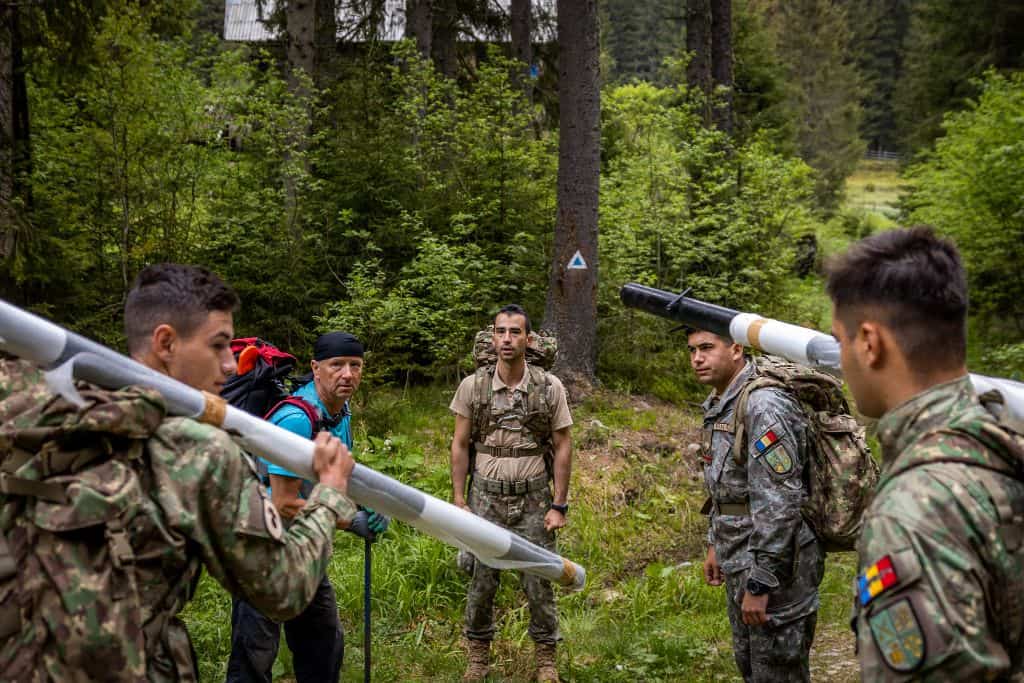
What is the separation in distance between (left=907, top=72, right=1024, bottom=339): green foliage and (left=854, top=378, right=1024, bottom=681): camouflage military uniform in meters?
15.5

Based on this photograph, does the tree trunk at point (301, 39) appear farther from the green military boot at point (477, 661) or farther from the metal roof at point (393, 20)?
the green military boot at point (477, 661)

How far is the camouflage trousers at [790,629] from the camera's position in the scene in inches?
170

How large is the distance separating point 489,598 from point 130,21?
8732mm

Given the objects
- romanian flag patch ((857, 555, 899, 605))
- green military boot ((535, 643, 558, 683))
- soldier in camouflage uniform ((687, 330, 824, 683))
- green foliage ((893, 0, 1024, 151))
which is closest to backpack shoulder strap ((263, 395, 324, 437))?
soldier in camouflage uniform ((687, 330, 824, 683))

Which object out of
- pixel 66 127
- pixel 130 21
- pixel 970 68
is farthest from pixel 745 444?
pixel 970 68

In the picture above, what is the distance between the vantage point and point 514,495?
20.1 feet

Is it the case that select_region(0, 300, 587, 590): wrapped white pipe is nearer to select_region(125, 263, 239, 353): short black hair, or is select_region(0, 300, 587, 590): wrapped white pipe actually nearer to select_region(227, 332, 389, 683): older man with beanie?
select_region(125, 263, 239, 353): short black hair

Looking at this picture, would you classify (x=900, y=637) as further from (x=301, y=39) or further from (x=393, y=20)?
(x=393, y=20)

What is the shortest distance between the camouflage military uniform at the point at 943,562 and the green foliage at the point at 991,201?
611 inches

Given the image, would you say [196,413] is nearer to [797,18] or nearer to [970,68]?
[970,68]

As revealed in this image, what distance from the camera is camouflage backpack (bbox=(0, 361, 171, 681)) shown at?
227cm

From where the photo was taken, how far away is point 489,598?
6094 millimetres

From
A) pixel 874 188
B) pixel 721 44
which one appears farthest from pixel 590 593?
pixel 874 188

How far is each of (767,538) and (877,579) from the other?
2205 mm
